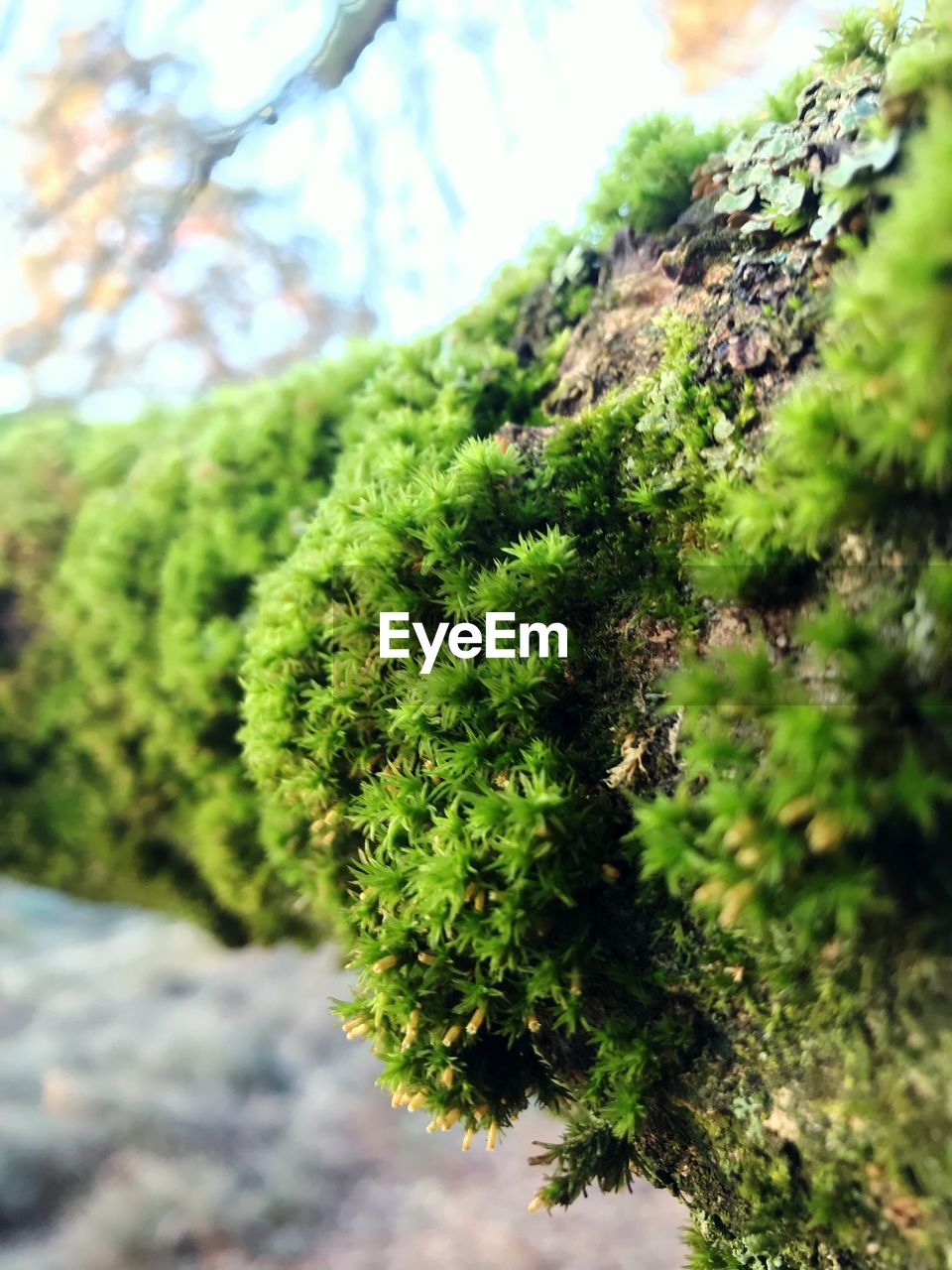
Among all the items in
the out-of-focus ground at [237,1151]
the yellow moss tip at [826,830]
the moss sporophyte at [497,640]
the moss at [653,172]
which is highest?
the moss at [653,172]

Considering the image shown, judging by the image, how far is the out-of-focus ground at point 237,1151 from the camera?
229 centimetres

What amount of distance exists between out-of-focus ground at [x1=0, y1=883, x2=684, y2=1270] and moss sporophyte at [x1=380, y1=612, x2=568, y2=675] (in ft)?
5.50

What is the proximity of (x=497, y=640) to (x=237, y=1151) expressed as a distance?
6.60 ft

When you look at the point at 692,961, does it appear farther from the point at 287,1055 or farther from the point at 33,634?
the point at 33,634

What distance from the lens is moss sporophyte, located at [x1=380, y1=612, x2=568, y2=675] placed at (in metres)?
1.53

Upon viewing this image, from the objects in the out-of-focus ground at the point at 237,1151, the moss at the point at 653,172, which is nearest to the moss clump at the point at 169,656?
the out-of-focus ground at the point at 237,1151

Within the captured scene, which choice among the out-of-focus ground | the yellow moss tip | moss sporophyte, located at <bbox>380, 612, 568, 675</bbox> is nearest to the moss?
moss sporophyte, located at <bbox>380, 612, 568, 675</bbox>

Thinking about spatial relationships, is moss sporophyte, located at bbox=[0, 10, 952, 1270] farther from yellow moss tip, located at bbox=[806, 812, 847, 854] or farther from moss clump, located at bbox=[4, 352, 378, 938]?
moss clump, located at bbox=[4, 352, 378, 938]

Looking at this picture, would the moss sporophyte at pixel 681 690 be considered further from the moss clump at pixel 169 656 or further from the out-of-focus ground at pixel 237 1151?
the out-of-focus ground at pixel 237 1151

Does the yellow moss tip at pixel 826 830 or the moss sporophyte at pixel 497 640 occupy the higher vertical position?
the moss sporophyte at pixel 497 640

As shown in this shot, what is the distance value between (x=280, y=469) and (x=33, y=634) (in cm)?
135

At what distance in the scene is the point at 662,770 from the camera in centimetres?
141

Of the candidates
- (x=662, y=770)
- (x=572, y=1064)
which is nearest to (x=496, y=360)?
(x=662, y=770)

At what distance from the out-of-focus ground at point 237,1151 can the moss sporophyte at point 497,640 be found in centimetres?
168
